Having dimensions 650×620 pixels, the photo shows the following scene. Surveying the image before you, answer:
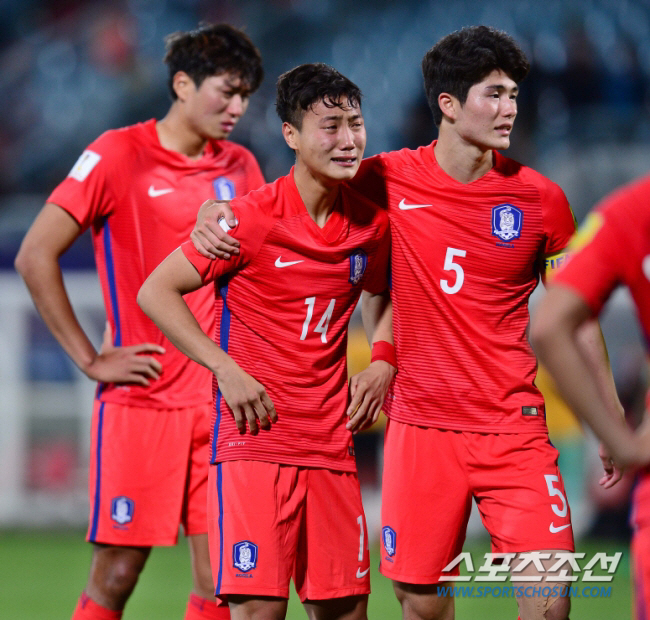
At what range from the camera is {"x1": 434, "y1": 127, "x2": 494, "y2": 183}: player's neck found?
123 inches

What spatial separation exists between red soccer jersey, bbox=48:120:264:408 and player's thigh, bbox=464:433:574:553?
107cm

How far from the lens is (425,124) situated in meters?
9.24

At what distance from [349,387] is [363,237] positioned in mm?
482

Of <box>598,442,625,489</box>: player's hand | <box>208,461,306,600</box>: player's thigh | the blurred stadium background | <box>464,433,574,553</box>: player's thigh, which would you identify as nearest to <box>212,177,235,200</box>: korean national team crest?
<box>208,461,306,600</box>: player's thigh

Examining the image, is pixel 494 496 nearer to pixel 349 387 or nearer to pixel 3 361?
pixel 349 387

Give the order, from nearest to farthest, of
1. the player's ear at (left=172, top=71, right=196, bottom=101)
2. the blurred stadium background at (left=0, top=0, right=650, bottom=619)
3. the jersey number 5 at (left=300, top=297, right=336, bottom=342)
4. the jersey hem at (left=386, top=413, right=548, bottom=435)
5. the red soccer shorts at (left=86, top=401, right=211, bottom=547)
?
the jersey number 5 at (left=300, top=297, right=336, bottom=342) < the jersey hem at (left=386, top=413, right=548, bottom=435) < the red soccer shorts at (left=86, top=401, right=211, bottom=547) < the player's ear at (left=172, top=71, right=196, bottom=101) < the blurred stadium background at (left=0, top=0, right=650, bottom=619)

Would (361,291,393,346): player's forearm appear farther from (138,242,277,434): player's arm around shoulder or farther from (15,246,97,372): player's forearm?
(15,246,97,372): player's forearm

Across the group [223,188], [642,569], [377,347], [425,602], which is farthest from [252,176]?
[642,569]

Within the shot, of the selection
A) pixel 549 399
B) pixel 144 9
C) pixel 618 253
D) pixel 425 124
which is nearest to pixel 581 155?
pixel 425 124

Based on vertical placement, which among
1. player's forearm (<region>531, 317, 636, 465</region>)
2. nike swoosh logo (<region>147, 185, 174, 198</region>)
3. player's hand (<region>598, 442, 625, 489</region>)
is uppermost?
nike swoosh logo (<region>147, 185, 174, 198</region>)

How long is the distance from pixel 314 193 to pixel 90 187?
986 mm

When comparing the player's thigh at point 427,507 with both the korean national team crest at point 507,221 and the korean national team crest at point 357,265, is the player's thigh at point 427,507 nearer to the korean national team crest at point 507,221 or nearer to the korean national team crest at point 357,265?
the korean national team crest at point 357,265

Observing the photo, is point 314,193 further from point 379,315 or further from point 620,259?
point 620,259

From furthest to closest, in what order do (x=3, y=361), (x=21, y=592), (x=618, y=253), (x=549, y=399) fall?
(x=3, y=361) < (x=549, y=399) < (x=21, y=592) < (x=618, y=253)
